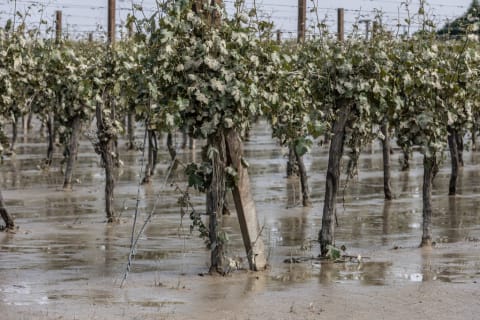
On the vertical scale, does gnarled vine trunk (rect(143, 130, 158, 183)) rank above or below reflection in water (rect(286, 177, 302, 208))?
above

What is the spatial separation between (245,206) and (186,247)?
276 centimetres

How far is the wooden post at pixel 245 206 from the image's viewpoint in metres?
11.6

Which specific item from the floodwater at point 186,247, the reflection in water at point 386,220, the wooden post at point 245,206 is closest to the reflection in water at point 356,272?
the floodwater at point 186,247

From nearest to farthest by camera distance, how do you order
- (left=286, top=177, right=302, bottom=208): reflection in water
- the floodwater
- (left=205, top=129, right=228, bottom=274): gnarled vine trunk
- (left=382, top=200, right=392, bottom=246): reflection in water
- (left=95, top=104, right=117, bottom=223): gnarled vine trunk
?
the floodwater, (left=205, top=129, right=228, bottom=274): gnarled vine trunk, (left=382, top=200, right=392, bottom=246): reflection in water, (left=95, top=104, right=117, bottom=223): gnarled vine trunk, (left=286, top=177, right=302, bottom=208): reflection in water

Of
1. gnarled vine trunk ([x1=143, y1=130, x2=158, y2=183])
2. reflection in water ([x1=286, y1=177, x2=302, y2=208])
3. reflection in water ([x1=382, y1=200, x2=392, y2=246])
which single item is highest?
gnarled vine trunk ([x1=143, y1=130, x2=158, y2=183])

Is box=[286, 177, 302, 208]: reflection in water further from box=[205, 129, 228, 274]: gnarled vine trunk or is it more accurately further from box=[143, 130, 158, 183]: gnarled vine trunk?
box=[205, 129, 228, 274]: gnarled vine trunk

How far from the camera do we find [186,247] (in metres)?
14.4

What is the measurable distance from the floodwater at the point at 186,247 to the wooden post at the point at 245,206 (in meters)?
0.22

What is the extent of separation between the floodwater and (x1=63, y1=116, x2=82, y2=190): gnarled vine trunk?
31 centimetres

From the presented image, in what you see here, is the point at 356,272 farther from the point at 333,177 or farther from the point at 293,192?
the point at 293,192

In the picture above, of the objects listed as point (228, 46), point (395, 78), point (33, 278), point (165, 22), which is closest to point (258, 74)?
point (228, 46)

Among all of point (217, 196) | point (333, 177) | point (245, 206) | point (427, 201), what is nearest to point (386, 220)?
point (427, 201)

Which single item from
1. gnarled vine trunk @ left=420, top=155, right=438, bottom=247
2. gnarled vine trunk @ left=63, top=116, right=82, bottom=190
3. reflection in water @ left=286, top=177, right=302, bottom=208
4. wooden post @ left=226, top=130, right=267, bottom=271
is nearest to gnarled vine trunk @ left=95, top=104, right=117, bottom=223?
reflection in water @ left=286, top=177, right=302, bottom=208

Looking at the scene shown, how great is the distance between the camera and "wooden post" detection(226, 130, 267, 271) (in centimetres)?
1160
